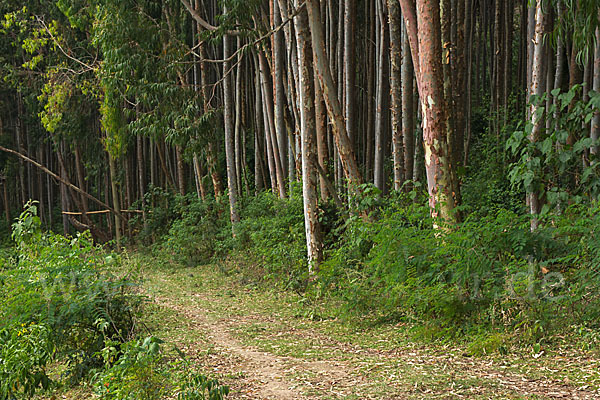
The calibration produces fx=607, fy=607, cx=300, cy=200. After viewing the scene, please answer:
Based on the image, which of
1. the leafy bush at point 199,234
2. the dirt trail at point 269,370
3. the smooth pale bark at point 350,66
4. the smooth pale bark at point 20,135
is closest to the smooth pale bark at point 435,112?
the dirt trail at point 269,370

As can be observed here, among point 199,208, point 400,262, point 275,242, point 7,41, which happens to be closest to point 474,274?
point 400,262

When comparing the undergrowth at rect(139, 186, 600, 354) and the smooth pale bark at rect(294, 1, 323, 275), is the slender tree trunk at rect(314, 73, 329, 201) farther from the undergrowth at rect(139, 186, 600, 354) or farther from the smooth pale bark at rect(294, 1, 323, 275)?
the undergrowth at rect(139, 186, 600, 354)

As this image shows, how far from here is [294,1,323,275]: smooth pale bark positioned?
28.5ft

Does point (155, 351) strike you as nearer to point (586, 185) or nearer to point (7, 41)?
point (586, 185)

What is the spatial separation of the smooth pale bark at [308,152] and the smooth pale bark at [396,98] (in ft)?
4.03

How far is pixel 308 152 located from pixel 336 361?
416 centimetres

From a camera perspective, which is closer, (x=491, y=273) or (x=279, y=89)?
(x=491, y=273)

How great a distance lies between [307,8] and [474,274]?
4779 mm

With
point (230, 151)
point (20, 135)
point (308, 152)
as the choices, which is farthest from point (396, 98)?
point (20, 135)

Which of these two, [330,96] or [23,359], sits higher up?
[330,96]

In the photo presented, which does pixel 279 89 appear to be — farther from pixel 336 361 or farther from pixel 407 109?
pixel 336 361

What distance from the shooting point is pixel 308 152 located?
8719 millimetres

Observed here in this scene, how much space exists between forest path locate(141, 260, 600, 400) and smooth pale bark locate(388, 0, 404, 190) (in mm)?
2473

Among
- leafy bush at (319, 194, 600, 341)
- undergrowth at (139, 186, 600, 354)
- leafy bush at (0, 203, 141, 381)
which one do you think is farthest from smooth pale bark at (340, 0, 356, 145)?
leafy bush at (0, 203, 141, 381)
